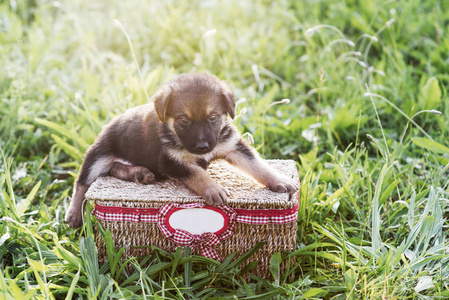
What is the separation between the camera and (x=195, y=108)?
3.00 m

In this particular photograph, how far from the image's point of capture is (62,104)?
514 centimetres

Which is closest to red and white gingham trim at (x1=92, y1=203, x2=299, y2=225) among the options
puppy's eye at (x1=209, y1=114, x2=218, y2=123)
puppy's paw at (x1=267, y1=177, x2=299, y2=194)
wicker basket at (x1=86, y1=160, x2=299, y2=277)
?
wicker basket at (x1=86, y1=160, x2=299, y2=277)

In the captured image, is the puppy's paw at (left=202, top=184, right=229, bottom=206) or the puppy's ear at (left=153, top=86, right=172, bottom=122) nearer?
the puppy's paw at (left=202, top=184, right=229, bottom=206)

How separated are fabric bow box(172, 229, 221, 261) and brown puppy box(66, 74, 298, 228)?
248 mm

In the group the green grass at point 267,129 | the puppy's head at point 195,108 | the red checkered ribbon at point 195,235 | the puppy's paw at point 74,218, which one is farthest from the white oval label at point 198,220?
the puppy's paw at point 74,218

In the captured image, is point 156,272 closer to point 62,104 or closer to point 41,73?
point 62,104

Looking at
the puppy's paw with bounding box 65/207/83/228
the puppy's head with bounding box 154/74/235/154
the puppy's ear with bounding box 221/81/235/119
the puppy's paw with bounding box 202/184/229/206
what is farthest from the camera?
the puppy's paw with bounding box 65/207/83/228

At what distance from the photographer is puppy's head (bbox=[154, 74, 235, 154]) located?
298cm

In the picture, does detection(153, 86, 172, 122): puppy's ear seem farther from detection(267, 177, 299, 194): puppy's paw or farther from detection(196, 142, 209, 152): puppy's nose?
detection(267, 177, 299, 194): puppy's paw

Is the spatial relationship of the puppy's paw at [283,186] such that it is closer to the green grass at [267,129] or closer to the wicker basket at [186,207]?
the wicker basket at [186,207]

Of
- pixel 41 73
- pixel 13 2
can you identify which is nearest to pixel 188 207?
pixel 41 73

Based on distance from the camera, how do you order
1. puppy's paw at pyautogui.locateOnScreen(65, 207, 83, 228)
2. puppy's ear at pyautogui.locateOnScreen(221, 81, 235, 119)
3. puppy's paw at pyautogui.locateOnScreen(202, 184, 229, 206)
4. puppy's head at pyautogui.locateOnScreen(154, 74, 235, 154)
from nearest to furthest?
puppy's paw at pyautogui.locateOnScreen(202, 184, 229, 206)
puppy's head at pyautogui.locateOnScreen(154, 74, 235, 154)
puppy's ear at pyautogui.locateOnScreen(221, 81, 235, 119)
puppy's paw at pyautogui.locateOnScreen(65, 207, 83, 228)

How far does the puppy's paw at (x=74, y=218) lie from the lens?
3.37 meters

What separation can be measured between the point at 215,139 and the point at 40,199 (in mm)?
1801
